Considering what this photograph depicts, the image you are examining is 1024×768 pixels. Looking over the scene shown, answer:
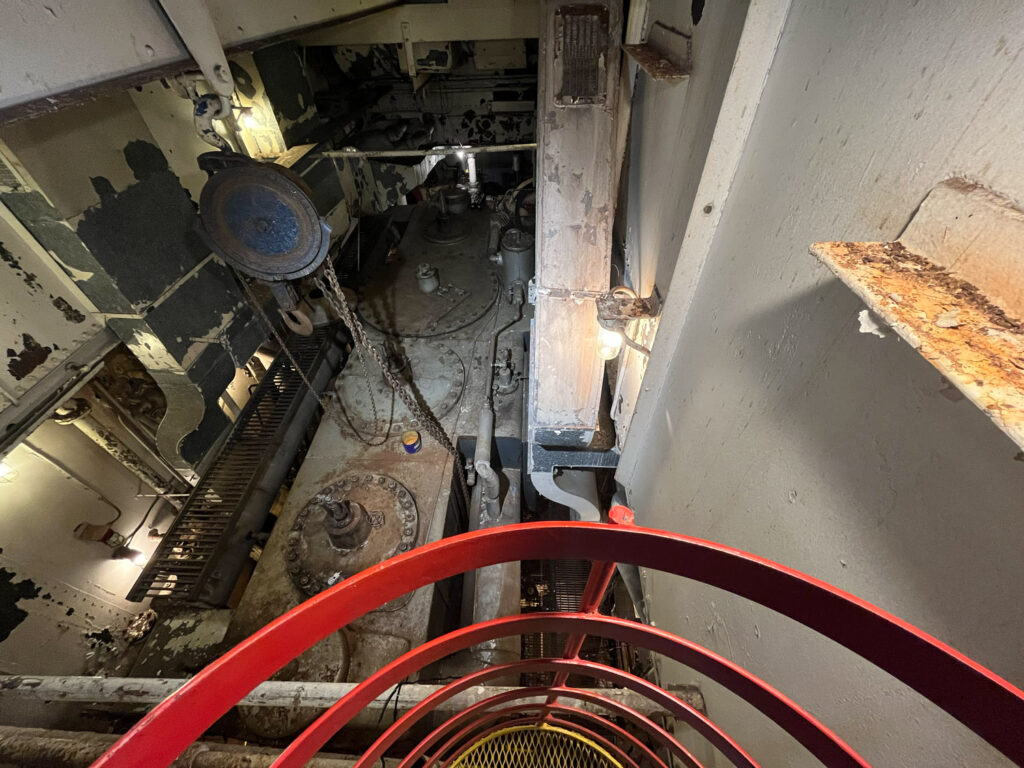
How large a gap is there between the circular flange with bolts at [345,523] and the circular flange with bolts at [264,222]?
2399 mm

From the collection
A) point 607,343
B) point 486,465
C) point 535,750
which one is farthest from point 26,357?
point 535,750

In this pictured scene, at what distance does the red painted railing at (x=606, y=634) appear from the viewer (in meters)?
0.75

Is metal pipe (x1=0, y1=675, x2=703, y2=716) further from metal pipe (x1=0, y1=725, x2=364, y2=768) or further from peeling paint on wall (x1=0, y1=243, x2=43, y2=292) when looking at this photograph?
peeling paint on wall (x1=0, y1=243, x2=43, y2=292)

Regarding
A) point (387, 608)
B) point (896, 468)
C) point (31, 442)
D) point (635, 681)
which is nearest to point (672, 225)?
point (896, 468)

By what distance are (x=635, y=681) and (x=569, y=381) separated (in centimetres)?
214

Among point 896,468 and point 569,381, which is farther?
point 569,381

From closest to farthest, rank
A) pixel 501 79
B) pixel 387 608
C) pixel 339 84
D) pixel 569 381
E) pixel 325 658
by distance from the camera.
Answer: pixel 569 381, pixel 325 658, pixel 387 608, pixel 339 84, pixel 501 79

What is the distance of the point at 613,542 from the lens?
1061mm

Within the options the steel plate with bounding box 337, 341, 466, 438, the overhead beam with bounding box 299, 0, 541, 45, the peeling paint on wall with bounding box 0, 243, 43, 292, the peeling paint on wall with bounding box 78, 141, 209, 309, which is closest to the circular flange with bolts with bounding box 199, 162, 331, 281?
the peeling paint on wall with bounding box 78, 141, 209, 309

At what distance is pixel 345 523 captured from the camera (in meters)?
4.21

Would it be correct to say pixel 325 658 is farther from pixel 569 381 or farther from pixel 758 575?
pixel 758 575

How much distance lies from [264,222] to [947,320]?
4189 millimetres

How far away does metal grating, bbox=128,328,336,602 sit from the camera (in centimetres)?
402

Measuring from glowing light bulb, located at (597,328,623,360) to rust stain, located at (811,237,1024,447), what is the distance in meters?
2.10
